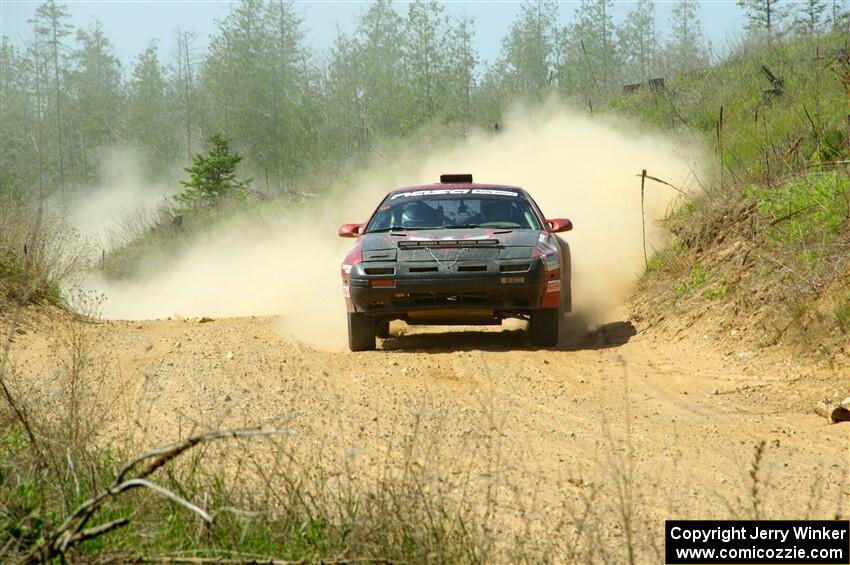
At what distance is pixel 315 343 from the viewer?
11.3m

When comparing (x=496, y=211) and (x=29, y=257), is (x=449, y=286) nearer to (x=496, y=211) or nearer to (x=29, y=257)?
(x=496, y=211)

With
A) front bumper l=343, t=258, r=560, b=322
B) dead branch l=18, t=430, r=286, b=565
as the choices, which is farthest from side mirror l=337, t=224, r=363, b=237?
dead branch l=18, t=430, r=286, b=565

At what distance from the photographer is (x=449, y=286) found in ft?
32.6

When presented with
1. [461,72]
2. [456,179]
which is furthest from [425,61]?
[456,179]

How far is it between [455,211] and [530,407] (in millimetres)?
4041

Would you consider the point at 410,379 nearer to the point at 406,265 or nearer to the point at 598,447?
the point at 406,265

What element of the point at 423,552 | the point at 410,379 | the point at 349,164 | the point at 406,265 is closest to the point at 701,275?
the point at 406,265

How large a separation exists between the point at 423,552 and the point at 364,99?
6883 centimetres

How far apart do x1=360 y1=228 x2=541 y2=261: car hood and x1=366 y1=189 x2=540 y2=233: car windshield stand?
0.49 metres

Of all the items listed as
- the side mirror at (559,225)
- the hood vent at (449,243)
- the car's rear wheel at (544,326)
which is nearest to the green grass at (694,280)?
the side mirror at (559,225)

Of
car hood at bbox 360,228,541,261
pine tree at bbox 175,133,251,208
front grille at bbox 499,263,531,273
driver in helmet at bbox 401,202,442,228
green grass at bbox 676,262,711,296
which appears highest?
pine tree at bbox 175,133,251,208

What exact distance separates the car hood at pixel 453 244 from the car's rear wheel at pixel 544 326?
2.10 feet

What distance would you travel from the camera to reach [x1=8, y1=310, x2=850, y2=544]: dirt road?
5.54 meters

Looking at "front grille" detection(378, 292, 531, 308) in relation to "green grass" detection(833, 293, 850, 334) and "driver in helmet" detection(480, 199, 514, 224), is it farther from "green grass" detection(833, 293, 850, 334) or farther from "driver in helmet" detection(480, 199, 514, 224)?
"green grass" detection(833, 293, 850, 334)
